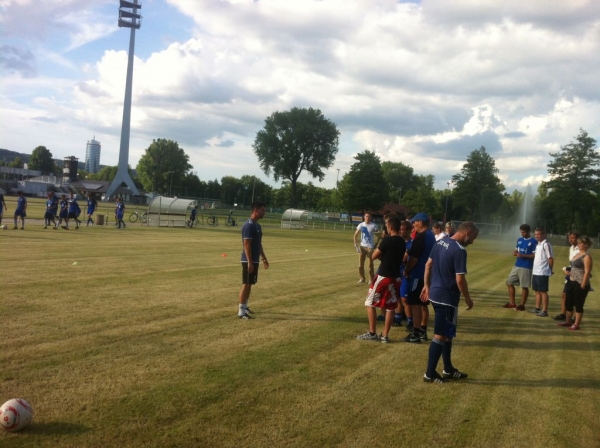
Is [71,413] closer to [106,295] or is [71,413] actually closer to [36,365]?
[36,365]

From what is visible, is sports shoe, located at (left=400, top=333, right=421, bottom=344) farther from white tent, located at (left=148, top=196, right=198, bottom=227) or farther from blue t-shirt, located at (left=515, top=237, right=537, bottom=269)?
white tent, located at (left=148, top=196, right=198, bottom=227)

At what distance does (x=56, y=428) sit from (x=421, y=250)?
6.11 metres

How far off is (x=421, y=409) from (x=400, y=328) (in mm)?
4087

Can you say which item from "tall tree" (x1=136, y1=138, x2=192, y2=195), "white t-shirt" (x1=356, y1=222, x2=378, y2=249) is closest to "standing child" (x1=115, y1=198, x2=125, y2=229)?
"white t-shirt" (x1=356, y1=222, x2=378, y2=249)

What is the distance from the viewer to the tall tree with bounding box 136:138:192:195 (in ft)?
373

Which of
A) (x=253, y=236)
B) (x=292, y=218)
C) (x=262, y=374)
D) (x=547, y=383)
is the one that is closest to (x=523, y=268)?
(x=547, y=383)

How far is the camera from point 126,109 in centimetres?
9581

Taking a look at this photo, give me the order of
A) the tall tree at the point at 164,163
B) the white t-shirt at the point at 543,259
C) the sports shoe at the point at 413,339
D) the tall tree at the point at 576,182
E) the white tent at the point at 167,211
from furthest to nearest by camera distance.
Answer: the tall tree at the point at 164,163 → the tall tree at the point at 576,182 → the white tent at the point at 167,211 → the white t-shirt at the point at 543,259 → the sports shoe at the point at 413,339

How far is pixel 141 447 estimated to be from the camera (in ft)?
13.5

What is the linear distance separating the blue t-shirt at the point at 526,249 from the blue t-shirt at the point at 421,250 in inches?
196

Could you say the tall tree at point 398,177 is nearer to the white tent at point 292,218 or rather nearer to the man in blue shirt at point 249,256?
the white tent at point 292,218

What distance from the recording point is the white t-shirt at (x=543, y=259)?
11.8 m

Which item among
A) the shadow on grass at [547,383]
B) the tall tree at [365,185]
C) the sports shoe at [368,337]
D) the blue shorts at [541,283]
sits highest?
the tall tree at [365,185]

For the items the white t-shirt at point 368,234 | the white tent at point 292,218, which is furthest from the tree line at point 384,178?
the white t-shirt at point 368,234
